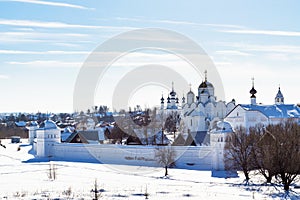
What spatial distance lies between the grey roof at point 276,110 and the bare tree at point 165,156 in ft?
32.7

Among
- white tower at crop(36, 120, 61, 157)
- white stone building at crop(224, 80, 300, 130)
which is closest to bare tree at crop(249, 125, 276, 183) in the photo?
white stone building at crop(224, 80, 300, 130)

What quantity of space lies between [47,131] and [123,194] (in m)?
15.2

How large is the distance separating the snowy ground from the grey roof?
1127 centimetres

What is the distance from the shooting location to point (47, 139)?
29391 millimetres

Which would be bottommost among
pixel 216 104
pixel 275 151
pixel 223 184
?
pixel 223 184

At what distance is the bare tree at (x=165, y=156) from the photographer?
22.8 meters

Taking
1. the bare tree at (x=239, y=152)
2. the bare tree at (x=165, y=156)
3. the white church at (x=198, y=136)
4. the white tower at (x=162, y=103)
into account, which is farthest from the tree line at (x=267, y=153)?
Answer: the white tower at (x=162, y=103)

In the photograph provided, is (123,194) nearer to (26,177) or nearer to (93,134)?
(26,177)

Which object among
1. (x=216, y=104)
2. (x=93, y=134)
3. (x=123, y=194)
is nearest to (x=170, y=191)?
(x=123, y=194)

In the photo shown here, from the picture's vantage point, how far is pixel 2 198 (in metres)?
14.5

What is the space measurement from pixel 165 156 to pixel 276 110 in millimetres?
12910

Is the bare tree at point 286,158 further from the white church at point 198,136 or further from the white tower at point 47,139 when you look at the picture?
the white tower at point 47,139

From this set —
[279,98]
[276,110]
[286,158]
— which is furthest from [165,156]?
[279,98]

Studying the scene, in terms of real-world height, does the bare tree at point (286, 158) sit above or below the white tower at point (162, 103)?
below
